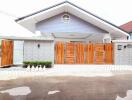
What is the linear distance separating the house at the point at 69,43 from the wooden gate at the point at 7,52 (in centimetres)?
29

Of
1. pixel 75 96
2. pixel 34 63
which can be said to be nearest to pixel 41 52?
pixel 34 63

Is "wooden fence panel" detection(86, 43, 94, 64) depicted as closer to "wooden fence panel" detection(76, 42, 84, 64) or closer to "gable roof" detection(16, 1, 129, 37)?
"wooden fence panel" detection(76, 42, 84, 64)

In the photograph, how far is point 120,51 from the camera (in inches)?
851

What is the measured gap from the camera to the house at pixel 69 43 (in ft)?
66.3

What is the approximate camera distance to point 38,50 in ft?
66.2

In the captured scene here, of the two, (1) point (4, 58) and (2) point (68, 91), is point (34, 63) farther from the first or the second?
(2) point (68, 91)

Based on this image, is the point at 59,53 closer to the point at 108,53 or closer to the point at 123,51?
the point at 108,53

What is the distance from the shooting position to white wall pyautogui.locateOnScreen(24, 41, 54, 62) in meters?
20.1

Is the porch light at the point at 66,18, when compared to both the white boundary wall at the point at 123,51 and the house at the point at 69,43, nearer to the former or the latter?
the house at the point at 69,43

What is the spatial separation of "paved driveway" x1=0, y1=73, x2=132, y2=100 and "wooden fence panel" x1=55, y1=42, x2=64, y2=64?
983 centimetres

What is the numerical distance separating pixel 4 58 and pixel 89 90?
1097 cm

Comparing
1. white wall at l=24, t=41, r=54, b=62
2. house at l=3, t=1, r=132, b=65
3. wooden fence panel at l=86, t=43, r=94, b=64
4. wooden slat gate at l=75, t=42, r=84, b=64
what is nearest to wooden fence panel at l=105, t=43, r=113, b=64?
house at l=3, t=1, r=132, b=65

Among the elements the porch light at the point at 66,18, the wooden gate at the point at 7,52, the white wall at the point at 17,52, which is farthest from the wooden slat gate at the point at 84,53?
the wooden gate at the point at 7,52

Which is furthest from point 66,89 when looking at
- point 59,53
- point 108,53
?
point 108,53
